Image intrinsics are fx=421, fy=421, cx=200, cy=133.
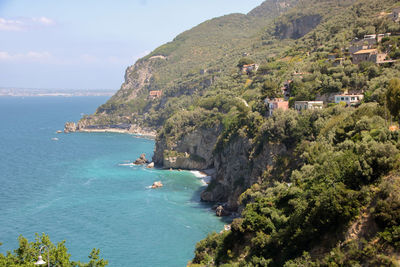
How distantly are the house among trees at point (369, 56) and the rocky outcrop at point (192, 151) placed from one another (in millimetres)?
33800

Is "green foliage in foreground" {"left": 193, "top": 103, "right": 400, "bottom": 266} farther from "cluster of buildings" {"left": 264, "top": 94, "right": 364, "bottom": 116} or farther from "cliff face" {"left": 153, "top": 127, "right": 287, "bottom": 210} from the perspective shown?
"cliff face" {"left": 153, "top": 127, "right": 287, "bottom": 210}

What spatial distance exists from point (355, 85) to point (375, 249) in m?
36.5

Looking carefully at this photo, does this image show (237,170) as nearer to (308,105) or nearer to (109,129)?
(308,105)

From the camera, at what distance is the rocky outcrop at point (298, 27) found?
121m

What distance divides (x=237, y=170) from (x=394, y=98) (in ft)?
102

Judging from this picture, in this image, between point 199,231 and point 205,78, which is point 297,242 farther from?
point 205,78

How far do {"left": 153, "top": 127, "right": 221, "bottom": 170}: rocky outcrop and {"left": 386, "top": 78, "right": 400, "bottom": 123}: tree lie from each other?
5306cm

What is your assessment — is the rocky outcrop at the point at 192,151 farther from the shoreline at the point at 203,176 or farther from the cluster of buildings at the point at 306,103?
the cluster of buildings at the point at 306,103

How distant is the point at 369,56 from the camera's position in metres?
56.3

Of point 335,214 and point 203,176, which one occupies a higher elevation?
point 335,214

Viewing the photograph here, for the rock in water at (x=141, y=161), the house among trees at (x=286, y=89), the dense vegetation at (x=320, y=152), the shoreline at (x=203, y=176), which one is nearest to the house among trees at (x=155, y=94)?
the dense vegetation at (x=320, y=152)

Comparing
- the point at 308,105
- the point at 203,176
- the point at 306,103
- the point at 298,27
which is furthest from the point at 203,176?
the point at 298,27

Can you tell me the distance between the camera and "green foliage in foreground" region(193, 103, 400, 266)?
66.4 ft

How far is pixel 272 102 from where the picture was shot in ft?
186
